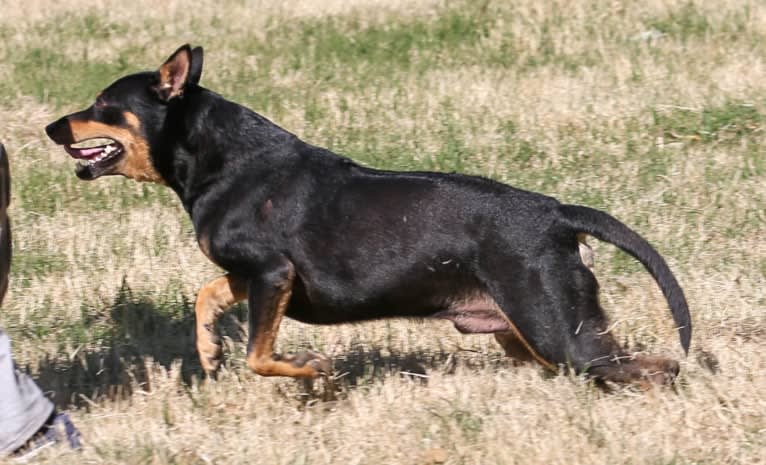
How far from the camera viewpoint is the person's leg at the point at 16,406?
5082mm

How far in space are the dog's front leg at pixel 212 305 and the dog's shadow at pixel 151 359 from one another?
0.60ft

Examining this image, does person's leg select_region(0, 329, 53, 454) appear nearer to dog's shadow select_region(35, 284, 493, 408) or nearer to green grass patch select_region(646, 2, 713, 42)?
dog's shadow select_region(35, 284, 493, 408)

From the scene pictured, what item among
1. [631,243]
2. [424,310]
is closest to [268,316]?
[424,310]

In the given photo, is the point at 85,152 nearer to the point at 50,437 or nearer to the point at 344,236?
the point at 344,236

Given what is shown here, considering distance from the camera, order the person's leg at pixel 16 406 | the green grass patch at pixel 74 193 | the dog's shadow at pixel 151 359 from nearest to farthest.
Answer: the person's leg at pixel 16 406 < the dog's shadow at pixel 151 359 < the green grass patch at pixel 74 193

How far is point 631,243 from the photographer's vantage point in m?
5.70

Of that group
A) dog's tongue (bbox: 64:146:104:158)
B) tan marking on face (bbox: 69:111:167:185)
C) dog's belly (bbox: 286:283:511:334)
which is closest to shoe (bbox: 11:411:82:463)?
dog's belly (bbox: 286:283:511:334)

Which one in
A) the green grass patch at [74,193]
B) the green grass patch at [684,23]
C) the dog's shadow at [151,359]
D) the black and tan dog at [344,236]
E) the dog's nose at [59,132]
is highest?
the green grass patch at [684,23]

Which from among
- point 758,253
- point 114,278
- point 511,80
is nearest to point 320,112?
point 511,80

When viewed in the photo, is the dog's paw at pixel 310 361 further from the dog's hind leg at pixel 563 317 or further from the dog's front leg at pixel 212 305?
the dog's hind leg at pixel 563 317

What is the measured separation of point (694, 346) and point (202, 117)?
2.71 metres

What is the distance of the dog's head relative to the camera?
20.0 ft

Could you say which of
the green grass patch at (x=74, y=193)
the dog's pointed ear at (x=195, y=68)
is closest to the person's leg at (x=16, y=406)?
the dog's pointed ear at (x=195, y=68)

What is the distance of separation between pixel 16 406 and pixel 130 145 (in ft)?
4.99
